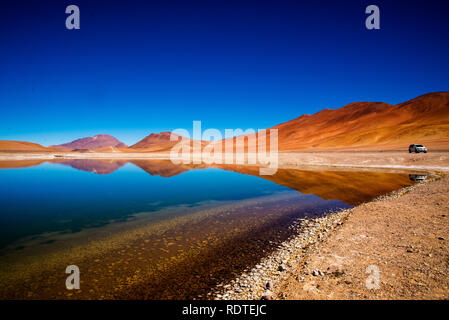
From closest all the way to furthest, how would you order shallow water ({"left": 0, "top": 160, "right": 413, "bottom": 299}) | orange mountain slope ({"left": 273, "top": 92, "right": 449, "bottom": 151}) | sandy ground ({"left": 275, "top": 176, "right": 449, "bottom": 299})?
sandy ground ({"left": 275, "top": 176, "right": 449, "bottom": 299})
shallow water ({"left": 0, "top": 160, "right": 413, "bottom": 299})
orange mountain slope ({"left": 273, "top": 92, "right": 449, "bottom": 151})

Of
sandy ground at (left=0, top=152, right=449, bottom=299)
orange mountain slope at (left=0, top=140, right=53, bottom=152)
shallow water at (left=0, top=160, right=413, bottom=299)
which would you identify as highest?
orange mountain slope at (left=0, top=140, right=53, bottom=152)

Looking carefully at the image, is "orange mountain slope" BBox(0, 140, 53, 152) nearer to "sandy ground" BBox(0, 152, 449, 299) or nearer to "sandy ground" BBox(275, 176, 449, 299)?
"sandy ground" BBox(0, 152, 449, 299)

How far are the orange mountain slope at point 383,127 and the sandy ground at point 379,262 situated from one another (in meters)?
52.0

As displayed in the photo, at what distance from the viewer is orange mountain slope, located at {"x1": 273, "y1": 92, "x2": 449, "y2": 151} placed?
61.5 metres

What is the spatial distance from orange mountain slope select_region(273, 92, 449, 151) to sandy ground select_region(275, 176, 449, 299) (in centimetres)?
5196

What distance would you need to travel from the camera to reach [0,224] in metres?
10.3

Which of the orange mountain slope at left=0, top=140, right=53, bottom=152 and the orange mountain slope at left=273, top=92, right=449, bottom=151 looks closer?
the orange mountain slope at left=273, top=92, right=449, bottom=151

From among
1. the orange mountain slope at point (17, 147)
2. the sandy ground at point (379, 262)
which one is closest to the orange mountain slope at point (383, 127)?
the sandy ground at point (379, 262)

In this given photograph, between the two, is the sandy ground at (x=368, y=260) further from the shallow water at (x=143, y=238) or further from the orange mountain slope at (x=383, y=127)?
the orange mountain slope at (x=383, y=127)

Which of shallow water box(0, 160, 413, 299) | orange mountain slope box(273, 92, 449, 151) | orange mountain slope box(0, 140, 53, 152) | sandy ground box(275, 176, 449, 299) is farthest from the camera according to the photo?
orange mountain slope box(0, 140, 53, 152)

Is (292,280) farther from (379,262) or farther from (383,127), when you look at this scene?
(383,127)

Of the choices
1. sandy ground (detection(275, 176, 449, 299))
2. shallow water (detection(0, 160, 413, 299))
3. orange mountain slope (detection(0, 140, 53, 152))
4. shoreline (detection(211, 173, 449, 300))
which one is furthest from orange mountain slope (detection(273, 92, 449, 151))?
orange mountain slope (detection(0, 140, 53, 152))
